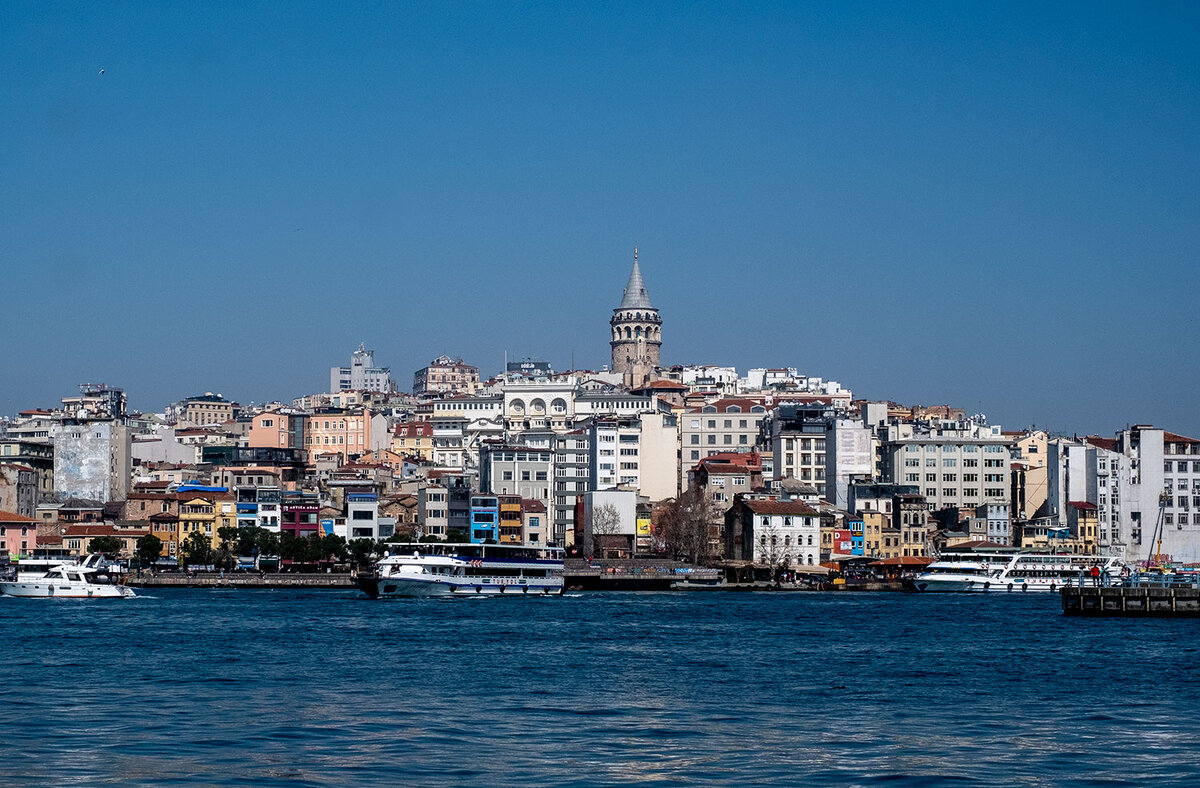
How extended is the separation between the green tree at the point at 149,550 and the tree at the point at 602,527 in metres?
19.1

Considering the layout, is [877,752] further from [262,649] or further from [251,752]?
[262,649]

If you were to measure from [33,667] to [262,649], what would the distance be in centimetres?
557

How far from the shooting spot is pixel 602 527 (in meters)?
81.2

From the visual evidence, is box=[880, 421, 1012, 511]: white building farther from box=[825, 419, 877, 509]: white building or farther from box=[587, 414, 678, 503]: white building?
box=[587, 414, 678, 503]: white building

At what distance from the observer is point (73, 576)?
2319 inches

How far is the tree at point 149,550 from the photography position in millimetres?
73938

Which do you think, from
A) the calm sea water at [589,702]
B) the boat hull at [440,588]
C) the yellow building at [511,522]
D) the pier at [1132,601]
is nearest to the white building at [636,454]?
the yellow building at [511,522]

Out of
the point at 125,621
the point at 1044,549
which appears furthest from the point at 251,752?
the point at 1044,549

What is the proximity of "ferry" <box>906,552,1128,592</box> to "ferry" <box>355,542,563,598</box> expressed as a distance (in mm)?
17103

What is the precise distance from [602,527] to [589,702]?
55461mm

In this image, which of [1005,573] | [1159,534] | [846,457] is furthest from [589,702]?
[1159,534]

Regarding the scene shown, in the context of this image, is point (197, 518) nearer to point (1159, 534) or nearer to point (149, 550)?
point (149, 550)

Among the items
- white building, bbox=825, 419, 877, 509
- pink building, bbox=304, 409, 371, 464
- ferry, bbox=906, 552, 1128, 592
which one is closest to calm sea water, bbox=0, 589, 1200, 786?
ferry, bbox=906, 552, 1128, 592

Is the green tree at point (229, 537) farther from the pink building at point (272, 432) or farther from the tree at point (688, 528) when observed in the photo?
the pink building at point (272, 432)
